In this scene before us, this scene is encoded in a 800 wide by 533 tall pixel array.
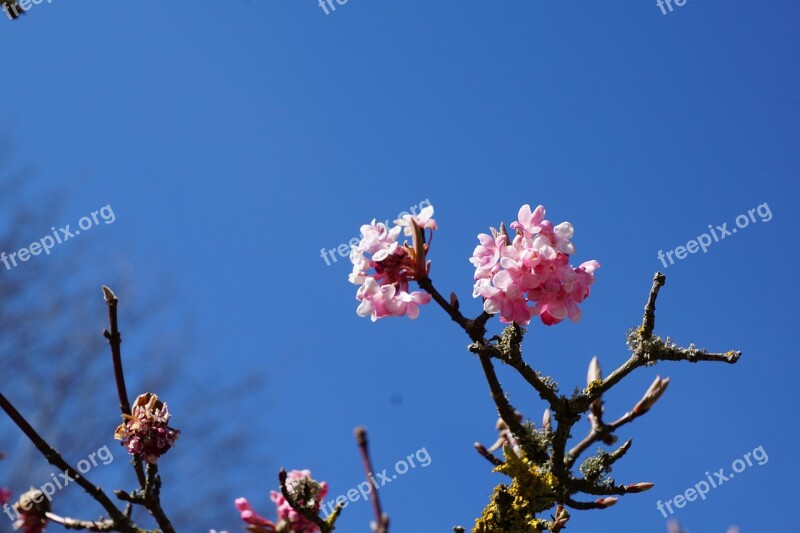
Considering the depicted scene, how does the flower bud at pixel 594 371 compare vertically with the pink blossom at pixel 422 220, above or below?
below

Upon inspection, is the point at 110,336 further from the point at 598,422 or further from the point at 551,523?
the point at 598,422

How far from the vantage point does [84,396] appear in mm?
10656

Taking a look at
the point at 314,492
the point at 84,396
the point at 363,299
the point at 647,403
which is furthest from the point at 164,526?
the point at 84,396

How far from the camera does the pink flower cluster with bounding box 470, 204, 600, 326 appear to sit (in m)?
2.19

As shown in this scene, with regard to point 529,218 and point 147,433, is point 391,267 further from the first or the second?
point 147,433

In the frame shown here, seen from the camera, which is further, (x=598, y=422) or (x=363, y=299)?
(x=598, y=422)

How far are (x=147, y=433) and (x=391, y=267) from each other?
0.90 m

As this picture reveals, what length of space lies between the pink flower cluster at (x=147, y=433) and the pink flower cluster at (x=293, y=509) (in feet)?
1.00

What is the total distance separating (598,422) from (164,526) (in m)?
1.45

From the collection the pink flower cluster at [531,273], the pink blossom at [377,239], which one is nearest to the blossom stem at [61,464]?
the pink blossom at [377,239]

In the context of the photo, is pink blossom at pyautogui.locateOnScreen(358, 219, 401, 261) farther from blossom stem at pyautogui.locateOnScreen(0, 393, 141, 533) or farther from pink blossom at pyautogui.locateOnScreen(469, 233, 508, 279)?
blossom stem at pyautogui.locateOnScreen(0, 393, 141, 533)

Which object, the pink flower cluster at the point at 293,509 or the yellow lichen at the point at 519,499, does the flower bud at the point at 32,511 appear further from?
the yellow lichen at the point at 519,499

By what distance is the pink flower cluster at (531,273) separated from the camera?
7.18 feet

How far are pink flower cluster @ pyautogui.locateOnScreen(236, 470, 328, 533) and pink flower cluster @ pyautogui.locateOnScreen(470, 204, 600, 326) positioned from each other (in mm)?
721
